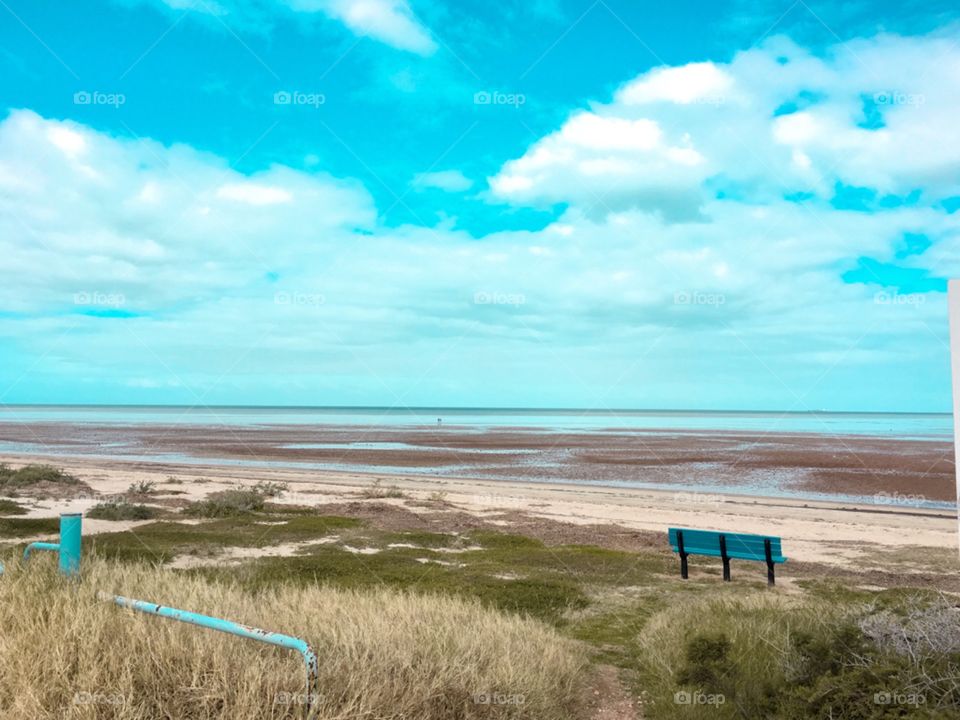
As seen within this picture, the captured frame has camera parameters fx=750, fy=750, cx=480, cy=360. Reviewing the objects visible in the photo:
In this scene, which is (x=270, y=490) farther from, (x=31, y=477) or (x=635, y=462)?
(x=635, y=462)

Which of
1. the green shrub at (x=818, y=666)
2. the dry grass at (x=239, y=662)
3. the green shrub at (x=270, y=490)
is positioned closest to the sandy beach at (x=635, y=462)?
the green shrub at (x=270, y=490)

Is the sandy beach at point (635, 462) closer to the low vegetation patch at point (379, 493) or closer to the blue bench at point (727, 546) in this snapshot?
the low vegetation patch at point (379, 493)

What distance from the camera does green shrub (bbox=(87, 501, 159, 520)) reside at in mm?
16641

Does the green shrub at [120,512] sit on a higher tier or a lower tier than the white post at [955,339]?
lower

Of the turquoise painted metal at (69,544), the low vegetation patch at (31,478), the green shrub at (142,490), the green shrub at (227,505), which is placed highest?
the turquoise painted metal at (69,544)

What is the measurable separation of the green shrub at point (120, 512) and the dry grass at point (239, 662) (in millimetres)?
10661

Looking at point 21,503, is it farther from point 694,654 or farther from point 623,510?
point 694,654

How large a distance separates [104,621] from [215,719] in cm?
120

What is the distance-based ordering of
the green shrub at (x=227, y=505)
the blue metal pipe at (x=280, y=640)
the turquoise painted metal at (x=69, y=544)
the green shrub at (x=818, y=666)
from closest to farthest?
the blue metal pipe at (x=280, y=640) < the green shrub at (x=818, y=666) < the turquoise painted metal at (x=69, y=544) < the green shrub at (x=227, y=505)

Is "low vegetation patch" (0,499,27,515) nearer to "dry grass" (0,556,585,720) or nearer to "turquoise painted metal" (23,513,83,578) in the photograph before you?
"dry grass" (0,556,585,720)

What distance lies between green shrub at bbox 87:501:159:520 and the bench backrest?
11.7 m

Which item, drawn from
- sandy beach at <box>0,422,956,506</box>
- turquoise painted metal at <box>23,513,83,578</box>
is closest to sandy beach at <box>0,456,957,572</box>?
sandy beach at <box>0,422,956,506</box>

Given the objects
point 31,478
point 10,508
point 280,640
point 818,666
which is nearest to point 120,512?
point 10,508

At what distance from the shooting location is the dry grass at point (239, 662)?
4414 mm
